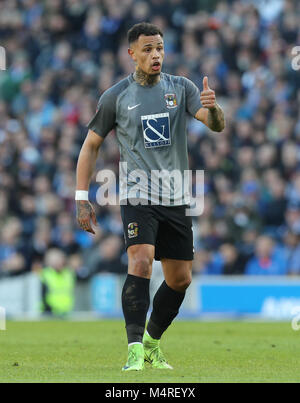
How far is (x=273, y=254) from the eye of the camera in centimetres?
1648

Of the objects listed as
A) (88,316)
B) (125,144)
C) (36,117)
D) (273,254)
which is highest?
(36,117)

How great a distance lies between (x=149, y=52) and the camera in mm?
7730

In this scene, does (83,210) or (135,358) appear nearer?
(135,358)

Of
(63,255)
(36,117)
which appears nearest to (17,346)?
(63,255)

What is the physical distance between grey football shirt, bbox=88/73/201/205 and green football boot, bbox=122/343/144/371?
1.14 m

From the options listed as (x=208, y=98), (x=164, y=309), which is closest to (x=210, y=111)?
(x=208, y=98)

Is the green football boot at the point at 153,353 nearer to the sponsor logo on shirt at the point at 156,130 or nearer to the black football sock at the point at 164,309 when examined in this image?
the black football sock at the point at 164,309

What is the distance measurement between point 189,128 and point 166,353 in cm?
1045

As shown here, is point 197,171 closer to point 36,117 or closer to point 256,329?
point 36,117

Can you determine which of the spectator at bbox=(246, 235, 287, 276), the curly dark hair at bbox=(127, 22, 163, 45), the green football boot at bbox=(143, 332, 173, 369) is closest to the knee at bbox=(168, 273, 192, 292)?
the green football boot at bbox=(143, 332, 173, 369)

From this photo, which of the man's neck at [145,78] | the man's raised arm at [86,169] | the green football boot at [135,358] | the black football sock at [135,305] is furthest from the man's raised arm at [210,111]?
the green football boot at [135,358]

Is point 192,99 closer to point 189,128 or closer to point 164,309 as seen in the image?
point 164,309

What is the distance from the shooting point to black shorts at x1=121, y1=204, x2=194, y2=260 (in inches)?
292
